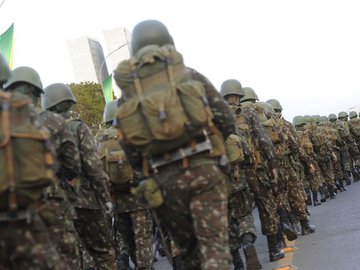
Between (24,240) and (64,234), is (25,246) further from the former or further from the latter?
(64,234)

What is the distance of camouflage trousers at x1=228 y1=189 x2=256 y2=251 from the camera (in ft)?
22.2

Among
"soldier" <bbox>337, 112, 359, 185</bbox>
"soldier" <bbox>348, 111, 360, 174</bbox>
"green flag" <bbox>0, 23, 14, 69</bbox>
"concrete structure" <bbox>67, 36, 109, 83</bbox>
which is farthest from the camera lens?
"concrete structure" <bbox>67, 36, 109, 83</bbox>

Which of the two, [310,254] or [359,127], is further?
[359,127]

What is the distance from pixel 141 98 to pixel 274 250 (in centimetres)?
383

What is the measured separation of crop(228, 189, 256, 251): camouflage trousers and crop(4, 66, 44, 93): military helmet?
2.75 m

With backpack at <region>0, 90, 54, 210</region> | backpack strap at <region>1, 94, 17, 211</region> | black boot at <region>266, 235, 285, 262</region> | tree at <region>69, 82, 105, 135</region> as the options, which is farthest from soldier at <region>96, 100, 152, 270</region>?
tree at <region>69, 82, 105, 135</region>

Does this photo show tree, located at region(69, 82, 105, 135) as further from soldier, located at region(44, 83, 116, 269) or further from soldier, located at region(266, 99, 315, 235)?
soldier, located at region(44, 83, 116, 269)

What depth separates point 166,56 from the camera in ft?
13.9

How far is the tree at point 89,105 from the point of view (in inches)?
1700

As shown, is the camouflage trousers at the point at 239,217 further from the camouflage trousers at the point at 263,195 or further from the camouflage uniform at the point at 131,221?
the camouflage uniform at the point at 131,221

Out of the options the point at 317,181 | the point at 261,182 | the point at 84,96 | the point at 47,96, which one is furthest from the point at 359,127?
the point at 84,96

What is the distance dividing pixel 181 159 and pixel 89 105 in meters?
40.0

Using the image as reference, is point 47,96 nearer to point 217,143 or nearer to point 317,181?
point 217,143

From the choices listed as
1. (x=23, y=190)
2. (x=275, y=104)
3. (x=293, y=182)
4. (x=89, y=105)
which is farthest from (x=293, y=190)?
(x=89, y=105)
